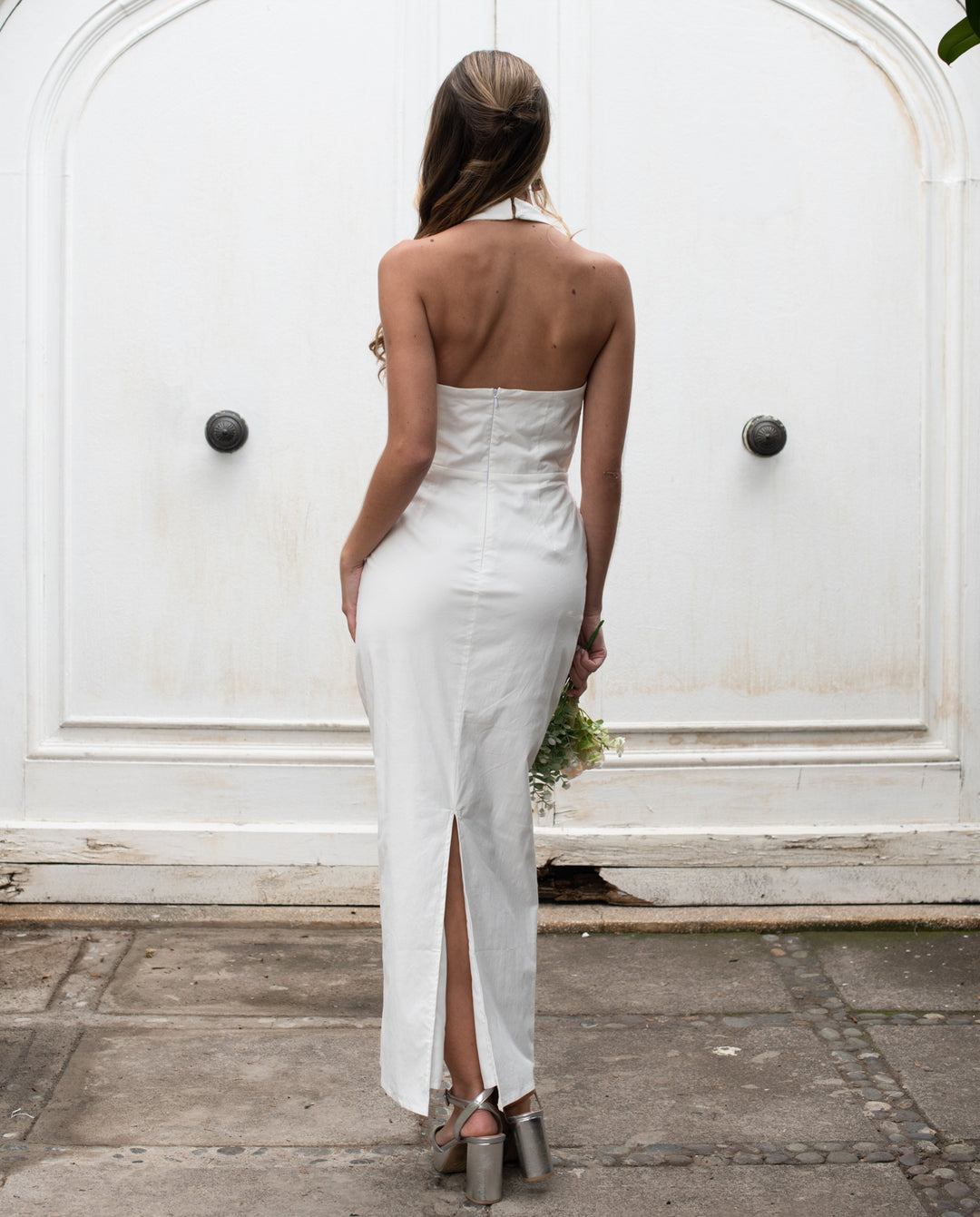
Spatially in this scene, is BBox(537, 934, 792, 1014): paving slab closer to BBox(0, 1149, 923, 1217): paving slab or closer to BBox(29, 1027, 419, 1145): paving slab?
BBox(29, 1027, 419, 1145): paving slab

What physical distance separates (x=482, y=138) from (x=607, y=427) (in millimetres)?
523

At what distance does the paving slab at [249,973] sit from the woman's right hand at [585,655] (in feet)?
3.75

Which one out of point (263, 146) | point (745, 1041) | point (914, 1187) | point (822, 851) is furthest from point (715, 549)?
point (914, 1187)

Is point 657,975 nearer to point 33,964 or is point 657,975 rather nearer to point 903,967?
point 903,967

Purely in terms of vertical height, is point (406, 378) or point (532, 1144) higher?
point (406, 378)

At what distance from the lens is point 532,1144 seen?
93.5 inches

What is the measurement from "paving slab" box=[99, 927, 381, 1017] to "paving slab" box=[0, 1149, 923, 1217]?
0.76 metres

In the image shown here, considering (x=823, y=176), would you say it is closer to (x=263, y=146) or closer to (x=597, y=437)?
(x=263, y=146)

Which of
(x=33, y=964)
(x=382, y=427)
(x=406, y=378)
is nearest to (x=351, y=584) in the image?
(x=406, y=378)

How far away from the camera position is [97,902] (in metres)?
3.97

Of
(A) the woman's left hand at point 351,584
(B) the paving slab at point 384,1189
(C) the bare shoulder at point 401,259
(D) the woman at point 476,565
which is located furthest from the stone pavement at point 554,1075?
(C) the bare shoulder at point 401,259

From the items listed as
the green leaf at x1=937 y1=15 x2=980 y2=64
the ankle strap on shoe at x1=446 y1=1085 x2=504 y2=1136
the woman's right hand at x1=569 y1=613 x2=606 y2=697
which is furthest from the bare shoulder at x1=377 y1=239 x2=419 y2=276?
the ankle strap on shoe at x1=446 y1=1085 x2=504 y2=1136

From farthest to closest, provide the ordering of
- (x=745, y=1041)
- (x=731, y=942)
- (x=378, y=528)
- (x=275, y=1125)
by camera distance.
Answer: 1. (x=731, y=942)
2. (x=745, y=1041)
3. (x=275, y=1125)
4. (x=378, y=528)

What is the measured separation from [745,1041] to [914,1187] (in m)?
0.69
